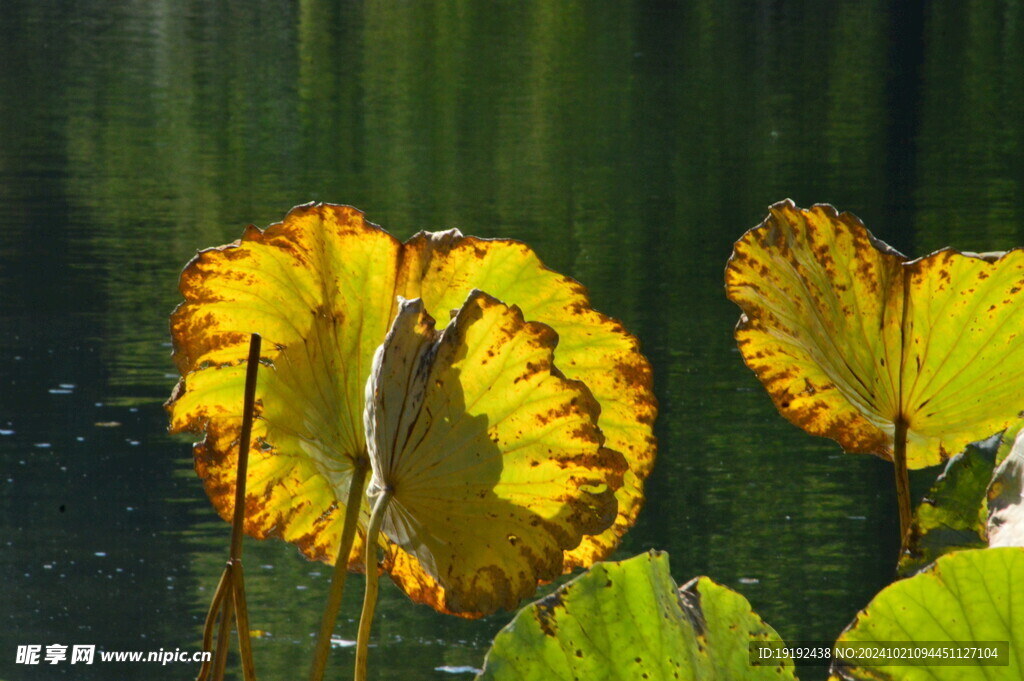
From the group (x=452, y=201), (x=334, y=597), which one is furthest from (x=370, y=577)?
(x=452, y=201)

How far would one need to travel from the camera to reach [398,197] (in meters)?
11.7

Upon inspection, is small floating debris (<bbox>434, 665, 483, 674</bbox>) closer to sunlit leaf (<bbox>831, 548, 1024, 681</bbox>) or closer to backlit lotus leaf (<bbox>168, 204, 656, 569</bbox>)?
backlit lotus leaf (<bbox>168, 204, 656, 569</bbox>)

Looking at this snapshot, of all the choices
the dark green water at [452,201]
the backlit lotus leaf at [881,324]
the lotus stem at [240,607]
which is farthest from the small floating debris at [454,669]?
the lotus stem at [240,607]

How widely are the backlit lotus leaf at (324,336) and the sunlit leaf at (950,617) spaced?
0.17m

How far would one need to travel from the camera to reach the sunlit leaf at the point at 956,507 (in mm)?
395

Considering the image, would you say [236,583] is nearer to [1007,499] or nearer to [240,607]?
[240,607]

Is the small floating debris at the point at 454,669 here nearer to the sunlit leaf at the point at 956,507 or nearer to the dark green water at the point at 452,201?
the dark green water at the point at 452,201

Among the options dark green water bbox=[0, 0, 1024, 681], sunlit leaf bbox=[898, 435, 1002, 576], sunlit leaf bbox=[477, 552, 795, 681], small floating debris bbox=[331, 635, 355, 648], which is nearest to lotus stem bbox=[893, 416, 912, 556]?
sunlit leaf bbox=[898, 435, 1002, 576]

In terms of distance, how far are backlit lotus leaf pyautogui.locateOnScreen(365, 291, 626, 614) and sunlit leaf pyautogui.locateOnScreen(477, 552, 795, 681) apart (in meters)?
0.08

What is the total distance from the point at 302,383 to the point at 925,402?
189mm

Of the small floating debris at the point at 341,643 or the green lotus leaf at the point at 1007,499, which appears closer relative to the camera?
the green lotus leaf at the point at 1007,499

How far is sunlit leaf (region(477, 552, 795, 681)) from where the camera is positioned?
303mm

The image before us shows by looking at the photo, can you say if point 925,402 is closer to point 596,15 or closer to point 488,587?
point 488,587

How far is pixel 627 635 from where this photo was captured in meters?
0.31
